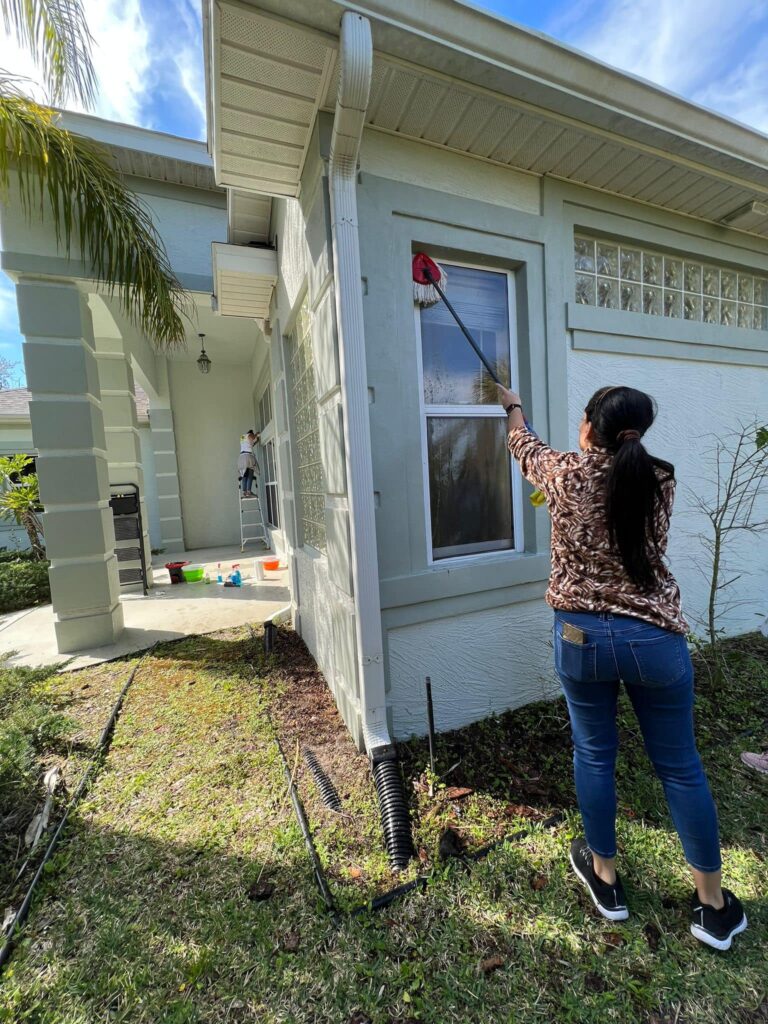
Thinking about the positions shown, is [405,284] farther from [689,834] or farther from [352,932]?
[352,932]

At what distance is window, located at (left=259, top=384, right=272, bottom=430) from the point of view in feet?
25.3

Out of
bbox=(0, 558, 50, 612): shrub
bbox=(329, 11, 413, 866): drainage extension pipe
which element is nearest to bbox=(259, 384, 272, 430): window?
bbox=(0, 558, 50, 612): shrub

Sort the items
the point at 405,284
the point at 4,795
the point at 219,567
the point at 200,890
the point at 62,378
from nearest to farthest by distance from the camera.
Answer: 1. the point at 200,890
2. the point at 4,795
3. the point at 405,284
4. the point at 62,378
5. the point at 219,567

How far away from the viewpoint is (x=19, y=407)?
10.8 m

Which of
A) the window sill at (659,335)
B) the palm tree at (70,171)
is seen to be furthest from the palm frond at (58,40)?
the window sill at (659,335)

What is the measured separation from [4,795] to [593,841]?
9.14ft

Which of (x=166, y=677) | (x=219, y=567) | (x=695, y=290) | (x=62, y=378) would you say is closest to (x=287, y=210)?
(x=62, y=378)

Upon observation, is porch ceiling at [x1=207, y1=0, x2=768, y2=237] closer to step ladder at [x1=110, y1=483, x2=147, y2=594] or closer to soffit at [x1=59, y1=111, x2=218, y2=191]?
soffit at [x1=59, y1=111, x2=218, y2=191]

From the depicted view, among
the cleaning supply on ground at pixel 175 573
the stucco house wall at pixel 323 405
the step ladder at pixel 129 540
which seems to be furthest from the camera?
the cleaning supply on ground at pixel 175 573

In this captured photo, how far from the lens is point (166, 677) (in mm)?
3619

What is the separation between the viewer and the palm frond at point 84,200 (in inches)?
130

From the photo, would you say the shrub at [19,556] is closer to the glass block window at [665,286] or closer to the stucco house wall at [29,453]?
the stucco house wall at [29,453]

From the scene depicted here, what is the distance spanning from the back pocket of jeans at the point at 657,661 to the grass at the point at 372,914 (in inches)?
37.4

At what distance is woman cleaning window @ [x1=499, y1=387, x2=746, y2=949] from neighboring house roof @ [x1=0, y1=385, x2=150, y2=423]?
944 cm
